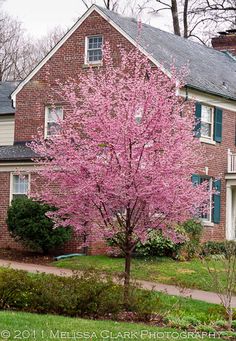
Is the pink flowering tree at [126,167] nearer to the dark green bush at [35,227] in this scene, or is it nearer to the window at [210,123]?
the dark green bush at [35,227]

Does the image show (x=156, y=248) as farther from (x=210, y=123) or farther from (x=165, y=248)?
(x=210, y=123)

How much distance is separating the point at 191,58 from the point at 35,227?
1002cm

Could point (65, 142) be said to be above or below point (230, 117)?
below

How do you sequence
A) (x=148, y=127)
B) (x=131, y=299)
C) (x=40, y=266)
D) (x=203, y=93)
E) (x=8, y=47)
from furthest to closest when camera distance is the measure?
(x=8, y=47) → (x=203, y=93) → (x=40, y=266) → (x=148, y=127) → (x=131, y=299)

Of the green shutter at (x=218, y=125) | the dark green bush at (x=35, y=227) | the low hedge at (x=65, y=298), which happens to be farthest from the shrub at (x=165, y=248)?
the low hedge at (x=65, y=298)

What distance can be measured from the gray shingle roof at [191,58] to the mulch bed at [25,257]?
7352mm

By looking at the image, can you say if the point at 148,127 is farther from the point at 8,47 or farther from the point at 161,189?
the point at 8,47

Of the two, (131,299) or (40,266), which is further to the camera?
(40,266)

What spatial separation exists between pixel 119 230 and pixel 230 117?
580 inches

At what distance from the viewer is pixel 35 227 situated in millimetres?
24719

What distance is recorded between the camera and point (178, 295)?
58.3 feet

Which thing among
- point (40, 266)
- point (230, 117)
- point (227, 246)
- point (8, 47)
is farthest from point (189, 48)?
point (8, 47)

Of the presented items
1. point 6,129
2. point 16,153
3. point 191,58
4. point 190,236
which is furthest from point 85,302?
point 6,129

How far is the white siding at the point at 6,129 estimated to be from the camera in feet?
103
